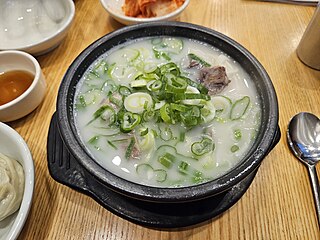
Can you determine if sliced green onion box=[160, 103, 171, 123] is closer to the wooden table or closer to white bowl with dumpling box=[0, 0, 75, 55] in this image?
the wooden table

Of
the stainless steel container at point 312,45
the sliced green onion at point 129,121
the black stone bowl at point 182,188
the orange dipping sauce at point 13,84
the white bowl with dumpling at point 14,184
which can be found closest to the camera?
the black stone bowl at point 182,188

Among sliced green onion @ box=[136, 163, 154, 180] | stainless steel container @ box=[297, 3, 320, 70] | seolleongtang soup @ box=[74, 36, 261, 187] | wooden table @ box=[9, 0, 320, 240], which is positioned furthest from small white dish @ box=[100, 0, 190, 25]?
sliced green onion @ box=[136, 163, 154, 180]

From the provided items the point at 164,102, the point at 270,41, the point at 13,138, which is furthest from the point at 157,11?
the point at 13,138

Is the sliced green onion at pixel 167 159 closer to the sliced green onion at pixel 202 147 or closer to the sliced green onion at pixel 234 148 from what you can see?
the sliced green onion at pixel 202 147

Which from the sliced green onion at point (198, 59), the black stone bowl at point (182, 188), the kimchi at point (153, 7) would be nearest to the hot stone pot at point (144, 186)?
the black stone bowl at point (182, 188)

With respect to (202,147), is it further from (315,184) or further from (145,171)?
(315,184)

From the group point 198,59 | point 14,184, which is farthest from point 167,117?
point 14,184
